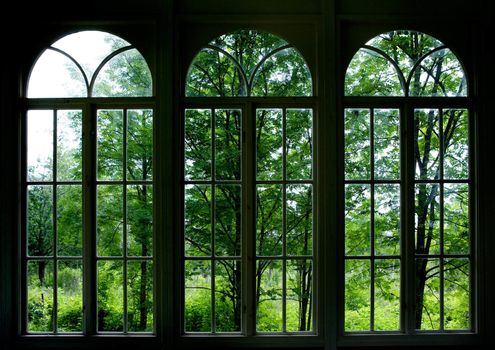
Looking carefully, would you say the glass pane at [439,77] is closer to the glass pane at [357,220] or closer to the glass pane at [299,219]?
the glass pane at [357,220]

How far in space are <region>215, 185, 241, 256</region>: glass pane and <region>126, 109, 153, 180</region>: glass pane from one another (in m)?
0.58

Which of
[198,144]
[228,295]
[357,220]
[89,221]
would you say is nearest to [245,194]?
[198,144]

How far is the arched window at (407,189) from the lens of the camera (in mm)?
2805

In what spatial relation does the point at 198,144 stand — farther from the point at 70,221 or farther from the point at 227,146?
the point at 70,221

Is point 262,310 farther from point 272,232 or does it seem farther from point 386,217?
point 386,217

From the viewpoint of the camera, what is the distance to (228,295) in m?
2.82

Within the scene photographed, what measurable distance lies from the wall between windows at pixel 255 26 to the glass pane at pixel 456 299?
11 centimetres

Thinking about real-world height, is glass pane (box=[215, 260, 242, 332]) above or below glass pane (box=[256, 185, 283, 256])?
below

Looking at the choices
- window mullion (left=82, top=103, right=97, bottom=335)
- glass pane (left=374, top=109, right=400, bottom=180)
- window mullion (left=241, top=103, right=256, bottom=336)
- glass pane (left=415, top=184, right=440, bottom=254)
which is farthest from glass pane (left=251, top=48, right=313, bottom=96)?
A: window mullion (left=82, top=103, right=97, bottom=335)

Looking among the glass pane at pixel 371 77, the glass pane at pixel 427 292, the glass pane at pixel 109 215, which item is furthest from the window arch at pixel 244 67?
the glass pane at pixel 427 292

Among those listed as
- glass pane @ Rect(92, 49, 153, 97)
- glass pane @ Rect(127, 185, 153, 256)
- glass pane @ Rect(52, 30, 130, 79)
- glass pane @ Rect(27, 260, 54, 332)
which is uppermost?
glass pane @ Rect(52, 30, 130, 79)

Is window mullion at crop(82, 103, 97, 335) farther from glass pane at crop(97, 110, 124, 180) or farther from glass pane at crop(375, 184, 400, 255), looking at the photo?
glass pane at crop(375, 184, 400, 255)

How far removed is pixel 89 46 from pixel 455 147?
3.06 metres

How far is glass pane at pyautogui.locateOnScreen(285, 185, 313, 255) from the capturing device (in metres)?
2.83
